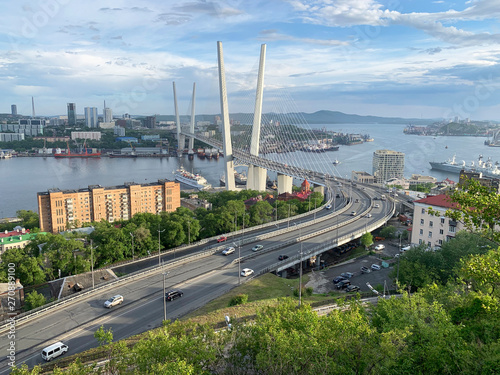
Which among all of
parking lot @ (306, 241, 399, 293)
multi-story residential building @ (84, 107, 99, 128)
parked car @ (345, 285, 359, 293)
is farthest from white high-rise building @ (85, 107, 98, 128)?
parked car @ (345, 285, 359, 293)

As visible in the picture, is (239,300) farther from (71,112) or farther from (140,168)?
(71,112)

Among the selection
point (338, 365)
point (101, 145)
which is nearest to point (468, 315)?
point (338, 365)

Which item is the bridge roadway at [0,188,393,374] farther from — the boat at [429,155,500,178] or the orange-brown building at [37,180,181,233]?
the boat at [429,155,500,178]

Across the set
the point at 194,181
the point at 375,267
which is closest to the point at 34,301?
the point at 375,267

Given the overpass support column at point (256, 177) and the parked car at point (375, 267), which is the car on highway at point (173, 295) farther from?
the overpass support column at point (256, 177)

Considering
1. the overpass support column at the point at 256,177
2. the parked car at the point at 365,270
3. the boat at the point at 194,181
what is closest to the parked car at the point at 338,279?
the parked car at the point at 365,270

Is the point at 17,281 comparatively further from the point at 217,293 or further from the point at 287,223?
the point at 287,223
